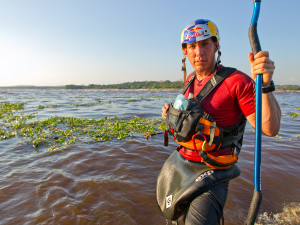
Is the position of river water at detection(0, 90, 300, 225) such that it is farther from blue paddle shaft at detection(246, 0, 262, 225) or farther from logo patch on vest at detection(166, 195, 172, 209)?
blue paddle shaft at detection(246, 0, 262, 225)

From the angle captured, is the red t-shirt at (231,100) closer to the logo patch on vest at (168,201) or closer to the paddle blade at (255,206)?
the logo patch on vest at (168,201)

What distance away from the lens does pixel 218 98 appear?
2.49 metres

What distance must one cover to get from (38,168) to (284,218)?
650 centimetres

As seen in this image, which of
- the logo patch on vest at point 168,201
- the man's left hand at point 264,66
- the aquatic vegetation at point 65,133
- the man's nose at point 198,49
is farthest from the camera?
the aquatic vegetation at point 65,133

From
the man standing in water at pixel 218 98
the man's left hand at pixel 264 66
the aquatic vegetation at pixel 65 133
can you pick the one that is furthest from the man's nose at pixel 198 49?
the aquatic vegetation at pixel 65 133

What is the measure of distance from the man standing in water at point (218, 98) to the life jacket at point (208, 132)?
0.07 m

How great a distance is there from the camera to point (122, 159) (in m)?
6.59

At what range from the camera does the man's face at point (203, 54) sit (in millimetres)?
2752

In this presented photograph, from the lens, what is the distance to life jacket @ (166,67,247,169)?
2383 millimetres

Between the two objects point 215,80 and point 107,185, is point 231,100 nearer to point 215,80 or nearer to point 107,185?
point 215,80

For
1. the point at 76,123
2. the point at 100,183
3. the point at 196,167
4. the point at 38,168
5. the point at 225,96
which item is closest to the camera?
the point at 225,96

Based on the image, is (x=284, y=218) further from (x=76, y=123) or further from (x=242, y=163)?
(x=76, y=123)

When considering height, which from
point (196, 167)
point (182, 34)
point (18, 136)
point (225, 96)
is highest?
point (182, 34)

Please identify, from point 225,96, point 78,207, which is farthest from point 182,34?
point 78,207
